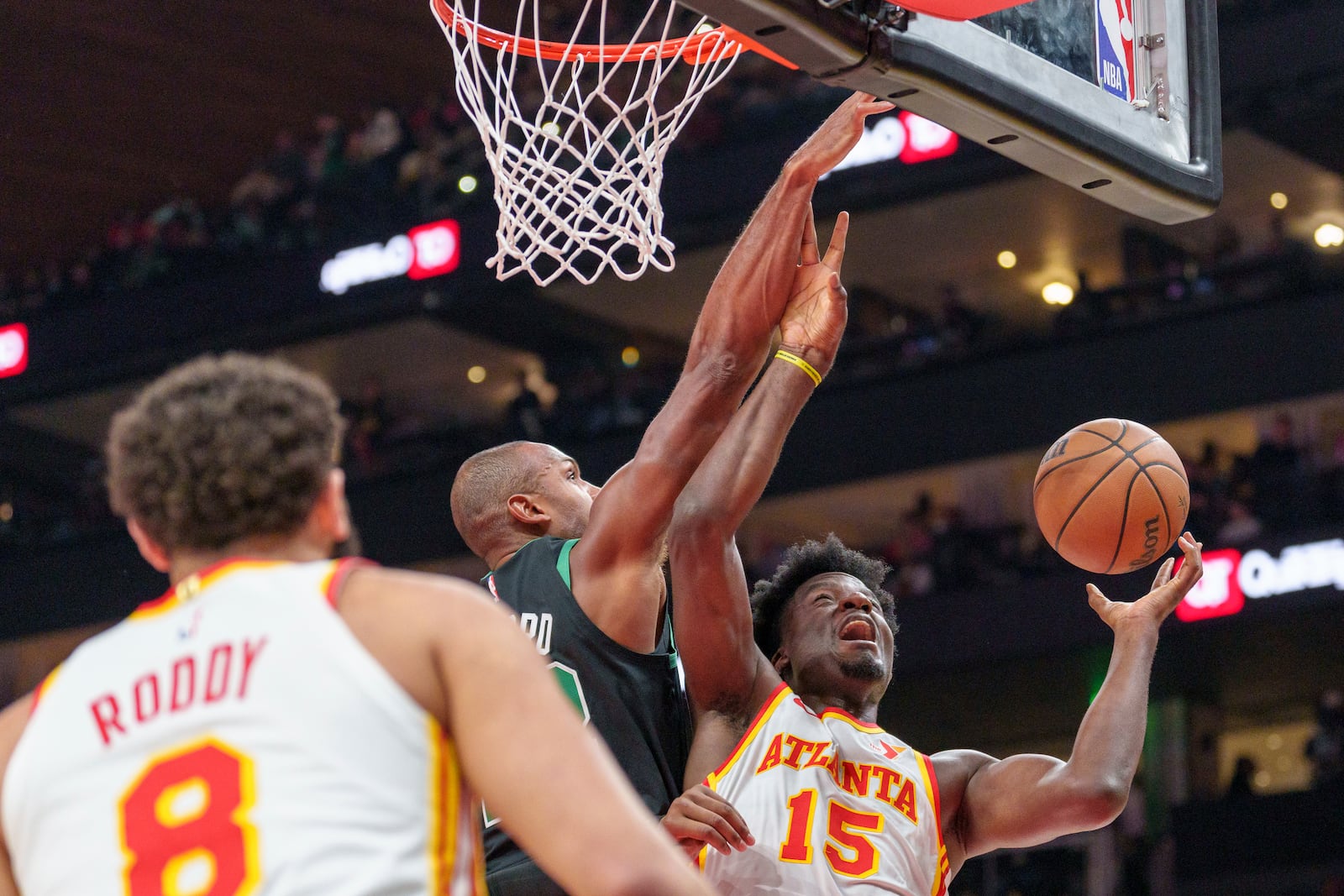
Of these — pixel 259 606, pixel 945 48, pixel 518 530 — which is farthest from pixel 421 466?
pixel 259 606

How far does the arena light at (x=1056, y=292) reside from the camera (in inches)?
718

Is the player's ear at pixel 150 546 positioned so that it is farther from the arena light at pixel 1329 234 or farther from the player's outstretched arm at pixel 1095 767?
the arena light at pixel 1329 234

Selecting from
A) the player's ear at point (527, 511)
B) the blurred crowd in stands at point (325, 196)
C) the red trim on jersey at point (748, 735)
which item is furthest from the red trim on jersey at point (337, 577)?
the blurred crowd in stands at point (325, 196)

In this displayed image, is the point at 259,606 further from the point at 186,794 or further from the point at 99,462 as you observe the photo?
the point at 99,462

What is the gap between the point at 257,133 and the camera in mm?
18594

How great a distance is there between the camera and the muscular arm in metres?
1.93

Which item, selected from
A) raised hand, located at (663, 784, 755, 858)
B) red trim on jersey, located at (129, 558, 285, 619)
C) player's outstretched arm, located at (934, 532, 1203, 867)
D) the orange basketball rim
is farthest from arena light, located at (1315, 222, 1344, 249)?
red trim on jersey, located at (129, 558, 285, 619)

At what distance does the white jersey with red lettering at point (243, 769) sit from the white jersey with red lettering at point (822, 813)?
2013 millimetres

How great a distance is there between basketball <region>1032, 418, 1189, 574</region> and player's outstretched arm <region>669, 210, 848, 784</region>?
2.99 feet

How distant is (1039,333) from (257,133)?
8.59 meters

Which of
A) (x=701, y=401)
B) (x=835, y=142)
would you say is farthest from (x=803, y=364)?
(x=835, y=142)

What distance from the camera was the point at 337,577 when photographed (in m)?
1.92

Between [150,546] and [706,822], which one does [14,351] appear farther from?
[150,546]

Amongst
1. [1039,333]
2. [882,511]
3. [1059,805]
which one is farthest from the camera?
[882,511]
